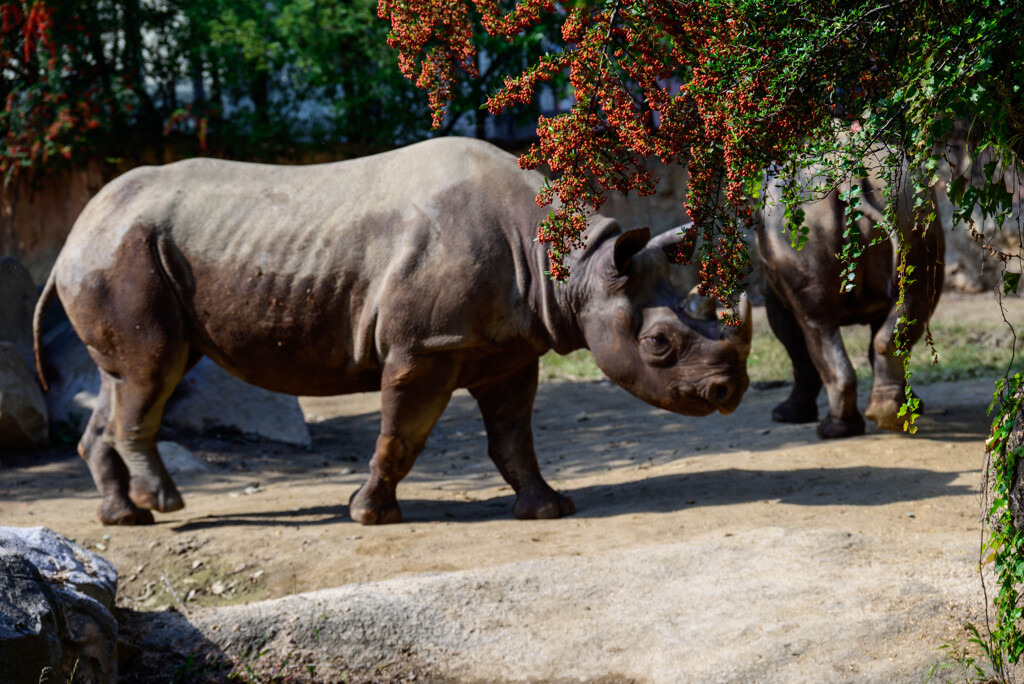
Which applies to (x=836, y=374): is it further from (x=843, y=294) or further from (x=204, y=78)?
(x=204, y=78)

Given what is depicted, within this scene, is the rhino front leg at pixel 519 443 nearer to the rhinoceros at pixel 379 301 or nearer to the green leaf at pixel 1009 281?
the rhinoceros at pixel 379 301

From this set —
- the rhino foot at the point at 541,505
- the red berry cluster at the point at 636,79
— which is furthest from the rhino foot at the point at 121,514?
the red berry cluster at the point at 636,79

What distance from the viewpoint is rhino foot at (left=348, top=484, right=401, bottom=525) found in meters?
5.99

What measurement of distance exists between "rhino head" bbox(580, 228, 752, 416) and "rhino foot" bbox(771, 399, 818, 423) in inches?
99.1

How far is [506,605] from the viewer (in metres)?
4.50

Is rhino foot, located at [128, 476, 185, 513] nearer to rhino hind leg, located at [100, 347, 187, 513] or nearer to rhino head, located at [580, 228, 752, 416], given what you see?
rhino hind leg, located at [100, 347, 187, 513]

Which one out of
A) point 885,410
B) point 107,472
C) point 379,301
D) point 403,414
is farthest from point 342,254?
point 885,410

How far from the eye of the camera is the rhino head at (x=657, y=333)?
5582mm

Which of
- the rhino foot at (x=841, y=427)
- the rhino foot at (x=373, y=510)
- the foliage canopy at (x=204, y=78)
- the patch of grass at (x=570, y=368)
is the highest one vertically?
the foliage canopy at (x=204, y=78)

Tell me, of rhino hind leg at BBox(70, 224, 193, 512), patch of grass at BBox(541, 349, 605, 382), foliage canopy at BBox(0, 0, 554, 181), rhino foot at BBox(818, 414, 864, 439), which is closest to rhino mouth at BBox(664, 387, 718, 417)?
rhino foot at BBox(818, 414, 864, 439)

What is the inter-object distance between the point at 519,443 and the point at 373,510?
88 cm

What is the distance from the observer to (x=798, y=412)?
805 centimetres

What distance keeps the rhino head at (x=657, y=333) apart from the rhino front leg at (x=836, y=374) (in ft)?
4.42

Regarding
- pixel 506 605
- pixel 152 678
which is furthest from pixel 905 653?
pixel 152 678
